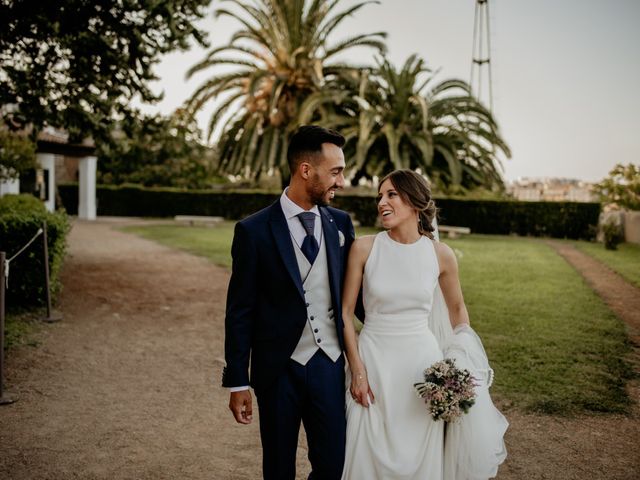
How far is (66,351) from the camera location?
7148mm

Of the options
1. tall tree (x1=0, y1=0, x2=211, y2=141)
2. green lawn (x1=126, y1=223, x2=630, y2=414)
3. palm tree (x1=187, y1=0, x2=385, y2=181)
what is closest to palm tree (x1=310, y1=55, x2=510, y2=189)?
palm tree (x1=187, y1=0, x2=385, y2=181)

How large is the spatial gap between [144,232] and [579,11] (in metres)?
19.2

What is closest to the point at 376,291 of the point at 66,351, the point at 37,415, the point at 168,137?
the point at 37,415

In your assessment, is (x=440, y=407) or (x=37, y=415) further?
(x=37, y=415)

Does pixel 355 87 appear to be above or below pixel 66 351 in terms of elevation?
above

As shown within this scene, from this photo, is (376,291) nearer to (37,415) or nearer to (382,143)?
(37,415)

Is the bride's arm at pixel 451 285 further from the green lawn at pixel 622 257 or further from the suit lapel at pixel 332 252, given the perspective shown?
the green lawn at pixel 622 257

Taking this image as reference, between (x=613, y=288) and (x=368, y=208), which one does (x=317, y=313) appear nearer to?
(x=613, y=288)

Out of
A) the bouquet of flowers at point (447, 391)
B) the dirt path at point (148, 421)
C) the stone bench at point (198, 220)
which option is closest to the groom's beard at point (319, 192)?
the bouquet of flowers at point (447, 391)

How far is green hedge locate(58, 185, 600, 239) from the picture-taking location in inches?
1078

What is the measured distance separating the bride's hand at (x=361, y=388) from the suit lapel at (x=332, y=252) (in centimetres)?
38

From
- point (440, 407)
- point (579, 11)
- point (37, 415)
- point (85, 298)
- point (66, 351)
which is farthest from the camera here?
point (579, 11)

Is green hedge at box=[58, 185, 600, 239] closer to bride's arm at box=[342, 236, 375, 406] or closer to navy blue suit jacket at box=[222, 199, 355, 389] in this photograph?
bride's arm at box=[342, 236, 375, 406]

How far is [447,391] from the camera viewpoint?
2.71 meters
